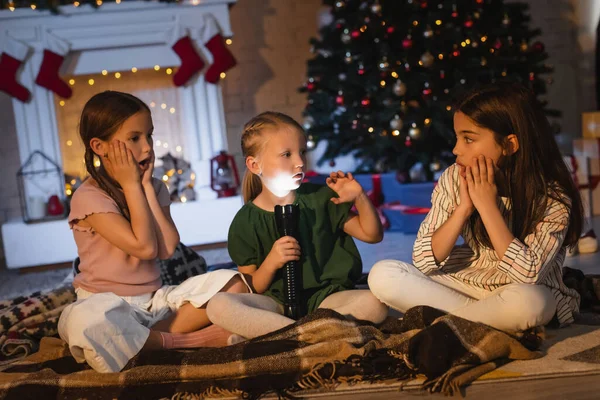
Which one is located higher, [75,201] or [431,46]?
[431,46]

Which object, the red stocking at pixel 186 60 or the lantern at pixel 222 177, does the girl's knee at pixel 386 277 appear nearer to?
the lantern at pixel 222 177

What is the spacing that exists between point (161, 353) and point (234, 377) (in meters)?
0.27

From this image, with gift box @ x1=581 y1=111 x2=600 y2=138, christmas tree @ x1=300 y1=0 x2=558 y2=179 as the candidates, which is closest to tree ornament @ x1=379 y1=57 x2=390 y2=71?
christmas tree @ x1=300 y1=0 x2=558 y2=179

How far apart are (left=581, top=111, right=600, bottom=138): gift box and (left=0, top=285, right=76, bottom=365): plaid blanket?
3.43 m

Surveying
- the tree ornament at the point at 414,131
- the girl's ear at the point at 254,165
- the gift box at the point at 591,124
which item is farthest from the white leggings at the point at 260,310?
the gift box at the point at 591,124

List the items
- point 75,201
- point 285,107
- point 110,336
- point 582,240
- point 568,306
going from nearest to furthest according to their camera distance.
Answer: point 110,336
point 568,306
point 75,201
point 582,240
point 285,107

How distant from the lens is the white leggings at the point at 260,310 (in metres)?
1.90

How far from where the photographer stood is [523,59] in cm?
442

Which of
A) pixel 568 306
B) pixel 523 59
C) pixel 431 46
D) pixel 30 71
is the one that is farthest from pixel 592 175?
pixel 30 71

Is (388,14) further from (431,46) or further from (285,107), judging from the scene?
(285,107)

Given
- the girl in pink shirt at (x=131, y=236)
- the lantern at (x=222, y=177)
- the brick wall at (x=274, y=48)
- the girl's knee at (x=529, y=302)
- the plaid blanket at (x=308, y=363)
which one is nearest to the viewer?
the plaid blanket at (x=308, y=363)

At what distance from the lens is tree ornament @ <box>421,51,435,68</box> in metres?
4.10

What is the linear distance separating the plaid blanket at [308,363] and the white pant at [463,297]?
87 mm

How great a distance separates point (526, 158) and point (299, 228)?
62cm
